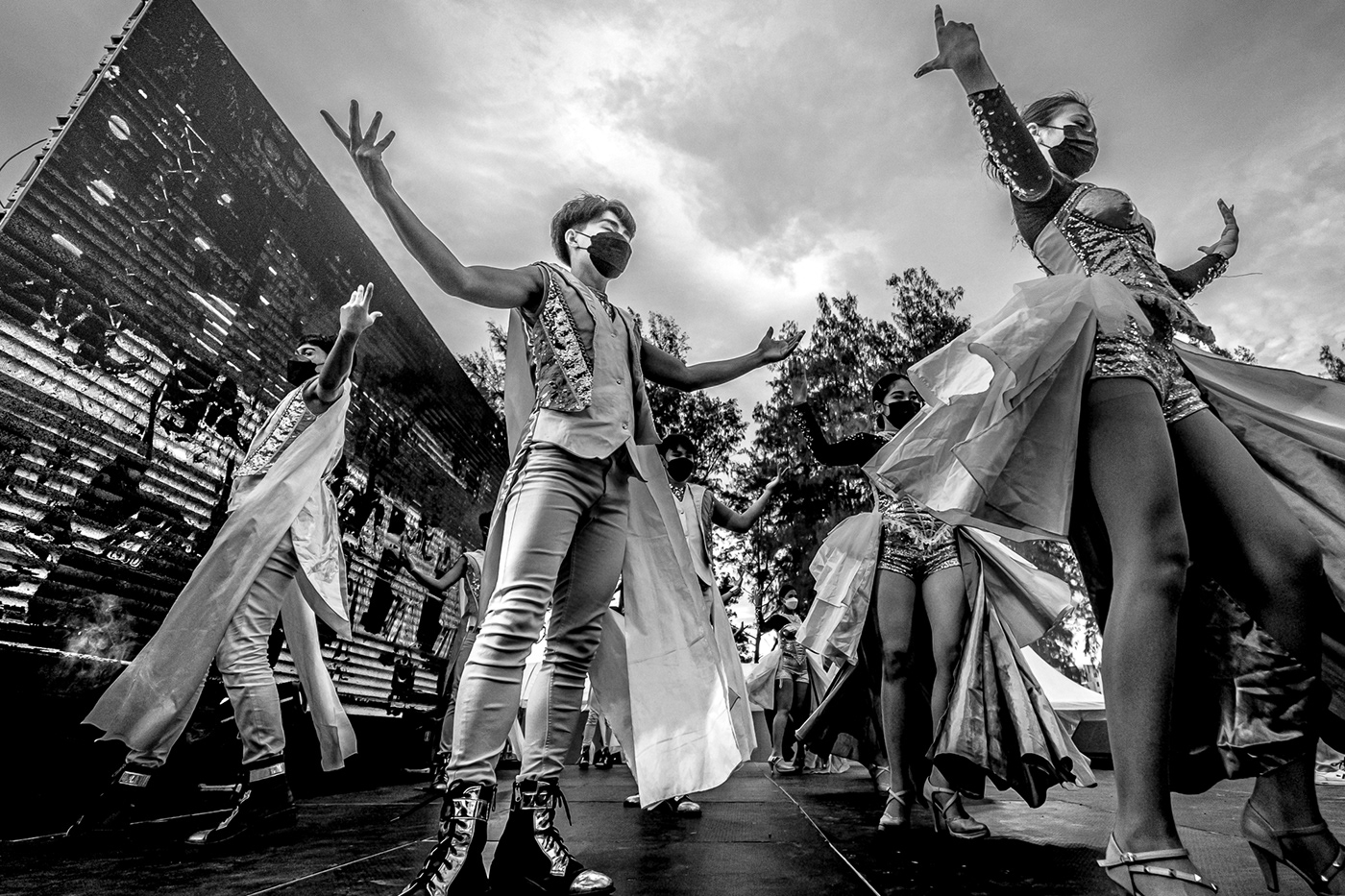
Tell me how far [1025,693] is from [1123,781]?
1629 mm

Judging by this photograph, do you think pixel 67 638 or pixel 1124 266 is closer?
pixel 1124 266

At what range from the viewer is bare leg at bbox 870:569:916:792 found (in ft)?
Result: 10.5

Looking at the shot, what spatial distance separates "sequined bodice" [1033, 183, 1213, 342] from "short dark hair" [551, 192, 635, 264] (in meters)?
1.35

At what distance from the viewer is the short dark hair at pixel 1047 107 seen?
81.0 inches

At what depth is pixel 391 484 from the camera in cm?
714

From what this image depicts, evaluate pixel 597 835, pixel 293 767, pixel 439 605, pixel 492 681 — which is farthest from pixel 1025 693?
pixel 439 605

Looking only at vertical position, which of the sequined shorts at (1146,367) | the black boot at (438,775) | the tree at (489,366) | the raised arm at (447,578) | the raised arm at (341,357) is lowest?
→ the black boot at (438,775)

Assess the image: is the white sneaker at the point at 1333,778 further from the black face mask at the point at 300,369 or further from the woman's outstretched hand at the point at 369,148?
the black face mask at the point at 300,369

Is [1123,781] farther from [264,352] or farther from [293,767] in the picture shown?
[264,352]

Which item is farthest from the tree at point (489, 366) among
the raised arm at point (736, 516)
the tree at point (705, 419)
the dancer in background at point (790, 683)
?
the raised arm at point (736, 516)

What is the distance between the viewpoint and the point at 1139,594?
1.43m

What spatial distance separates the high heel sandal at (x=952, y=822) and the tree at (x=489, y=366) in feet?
49.5

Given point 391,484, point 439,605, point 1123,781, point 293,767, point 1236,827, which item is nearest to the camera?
point 1123,781

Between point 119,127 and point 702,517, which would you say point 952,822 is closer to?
point 702,517
